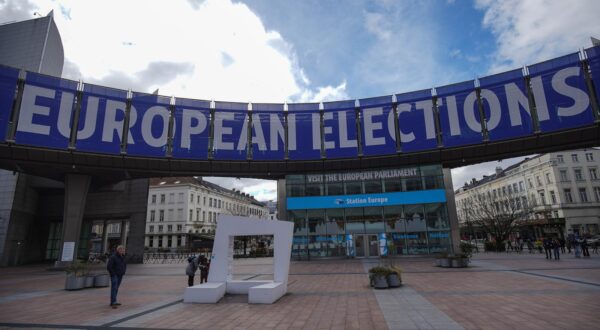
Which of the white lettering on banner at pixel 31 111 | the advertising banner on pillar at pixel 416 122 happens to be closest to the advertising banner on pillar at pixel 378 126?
the advertising banner on pillar at pixel 416 122

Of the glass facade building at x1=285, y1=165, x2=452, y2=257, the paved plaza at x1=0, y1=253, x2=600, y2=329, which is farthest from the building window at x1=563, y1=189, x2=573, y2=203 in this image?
the paved plaza at x1=0, y1=253, x2=600, y2=329

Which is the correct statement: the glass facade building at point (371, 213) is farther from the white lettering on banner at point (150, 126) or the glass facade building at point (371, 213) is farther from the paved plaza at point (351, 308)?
the paved plaza at point (351, 308)

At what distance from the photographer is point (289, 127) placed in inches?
1206

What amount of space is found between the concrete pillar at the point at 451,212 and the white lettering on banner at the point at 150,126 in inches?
1016

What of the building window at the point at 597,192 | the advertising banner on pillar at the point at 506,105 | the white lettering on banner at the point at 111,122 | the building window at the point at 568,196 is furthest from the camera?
the building window at the point at 568,196

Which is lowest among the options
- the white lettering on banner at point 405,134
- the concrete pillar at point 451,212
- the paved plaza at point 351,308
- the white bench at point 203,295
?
the paved plaza at point 351,308

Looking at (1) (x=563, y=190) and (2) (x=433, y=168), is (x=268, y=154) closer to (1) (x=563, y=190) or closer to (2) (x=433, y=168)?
(2) (x=433, y=168)

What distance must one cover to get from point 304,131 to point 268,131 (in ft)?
11.2

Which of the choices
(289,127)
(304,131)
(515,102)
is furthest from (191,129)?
(515,102)

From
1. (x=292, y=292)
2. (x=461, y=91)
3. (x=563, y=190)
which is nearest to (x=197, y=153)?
(x=292, y=292)

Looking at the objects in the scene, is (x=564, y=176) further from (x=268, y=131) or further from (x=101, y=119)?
(x=101, y=119)

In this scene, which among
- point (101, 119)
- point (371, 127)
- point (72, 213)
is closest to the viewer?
point (101, 119)

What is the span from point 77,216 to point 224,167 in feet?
42.6

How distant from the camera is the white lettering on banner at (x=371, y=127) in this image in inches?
1165
